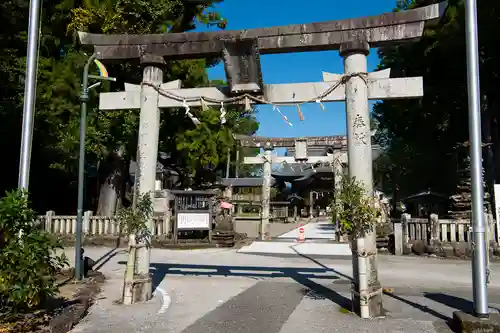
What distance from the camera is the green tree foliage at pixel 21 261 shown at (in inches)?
213

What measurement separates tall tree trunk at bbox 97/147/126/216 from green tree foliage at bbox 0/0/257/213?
0.06m

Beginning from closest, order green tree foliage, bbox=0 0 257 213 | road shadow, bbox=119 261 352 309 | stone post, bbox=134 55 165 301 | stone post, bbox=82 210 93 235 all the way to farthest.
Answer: stone post, bbox=134 55 165 301, road shadow, bbox=119 261 352 309, stone post, bbox=82 210 93 235, green tree foliage, bbox=0 0 257 213

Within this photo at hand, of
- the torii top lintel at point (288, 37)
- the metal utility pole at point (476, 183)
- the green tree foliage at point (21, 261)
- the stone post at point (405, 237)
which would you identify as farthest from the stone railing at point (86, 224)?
the metal utility pole at point (476, 183)

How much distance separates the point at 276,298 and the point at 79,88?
603 inches

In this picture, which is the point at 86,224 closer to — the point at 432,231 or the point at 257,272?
the point at 257,272

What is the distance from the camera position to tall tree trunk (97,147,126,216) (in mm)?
21875

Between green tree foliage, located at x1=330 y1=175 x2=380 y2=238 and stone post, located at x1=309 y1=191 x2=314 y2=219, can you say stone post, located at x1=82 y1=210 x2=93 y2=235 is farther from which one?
stone post, located at x1=309 y1=191 x2=314 y2=219

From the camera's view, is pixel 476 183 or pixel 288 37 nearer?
pixel 476 183

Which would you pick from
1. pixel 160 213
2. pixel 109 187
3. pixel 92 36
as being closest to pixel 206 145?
pixel 160 213

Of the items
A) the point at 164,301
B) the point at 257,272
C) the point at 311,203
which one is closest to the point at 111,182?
the point at 257,272

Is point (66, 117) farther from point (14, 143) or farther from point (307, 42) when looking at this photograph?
point (307, 42)

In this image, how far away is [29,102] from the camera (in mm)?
7652

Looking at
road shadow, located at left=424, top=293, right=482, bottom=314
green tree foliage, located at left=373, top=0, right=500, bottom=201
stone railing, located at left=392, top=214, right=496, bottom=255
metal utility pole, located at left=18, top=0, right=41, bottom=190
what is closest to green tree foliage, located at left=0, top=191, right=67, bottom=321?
metal utility pole, located at left=18, top=0, right=41, bottom=190

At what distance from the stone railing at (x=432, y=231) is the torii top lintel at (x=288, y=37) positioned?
9.73m
